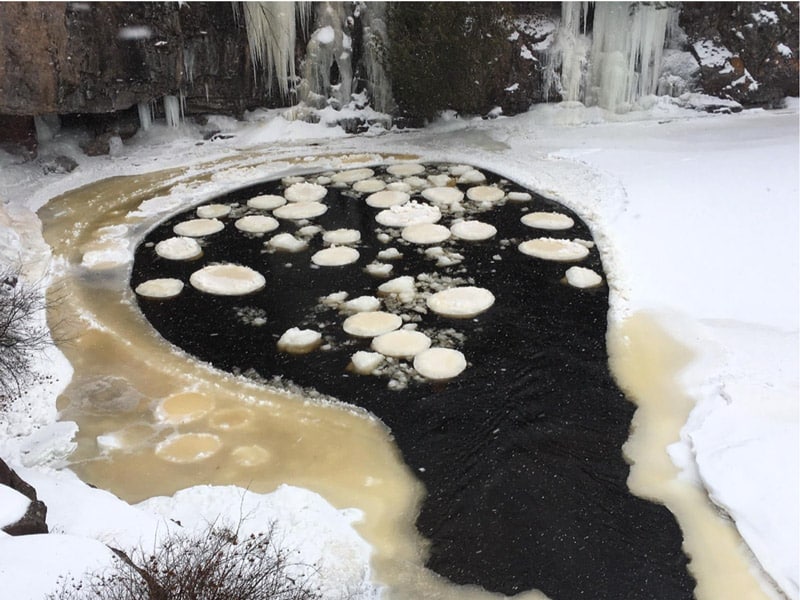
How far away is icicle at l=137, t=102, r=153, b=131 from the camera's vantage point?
50.2ft

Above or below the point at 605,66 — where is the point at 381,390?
below

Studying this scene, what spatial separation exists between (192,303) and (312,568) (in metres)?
4.96

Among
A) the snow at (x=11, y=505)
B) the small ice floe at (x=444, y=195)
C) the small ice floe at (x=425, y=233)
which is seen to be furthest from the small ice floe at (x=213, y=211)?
the snow at (x=11, y=505)

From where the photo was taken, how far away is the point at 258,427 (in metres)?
7.60

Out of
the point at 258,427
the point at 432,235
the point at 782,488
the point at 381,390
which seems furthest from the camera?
the point at 432,235

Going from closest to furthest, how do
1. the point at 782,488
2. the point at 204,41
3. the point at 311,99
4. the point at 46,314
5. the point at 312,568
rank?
the point at 312,568 → the point at 782,488 → the point at 46,314 → the point at 204,41 → the point at 311,99

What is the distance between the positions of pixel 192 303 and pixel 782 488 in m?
6.74

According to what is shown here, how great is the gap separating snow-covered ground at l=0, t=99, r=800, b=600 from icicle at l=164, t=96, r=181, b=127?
19 centimetres

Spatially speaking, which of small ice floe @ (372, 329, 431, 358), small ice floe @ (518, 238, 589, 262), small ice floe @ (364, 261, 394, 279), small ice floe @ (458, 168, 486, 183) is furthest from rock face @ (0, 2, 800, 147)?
small ice floe @ (372, 329, 431, 358)

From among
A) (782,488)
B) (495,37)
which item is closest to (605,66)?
(495,37)

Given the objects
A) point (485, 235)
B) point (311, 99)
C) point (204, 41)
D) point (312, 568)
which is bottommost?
point (312, 568)

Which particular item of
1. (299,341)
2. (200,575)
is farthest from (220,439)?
(200,575)

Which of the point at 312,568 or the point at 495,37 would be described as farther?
the point at 495,37

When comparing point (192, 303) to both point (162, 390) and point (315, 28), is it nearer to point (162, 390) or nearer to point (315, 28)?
point (162, 390)
